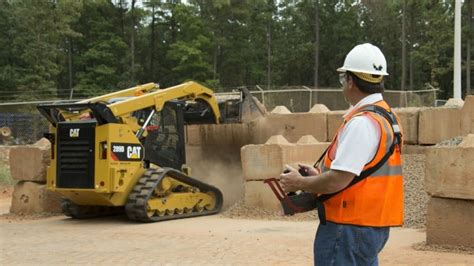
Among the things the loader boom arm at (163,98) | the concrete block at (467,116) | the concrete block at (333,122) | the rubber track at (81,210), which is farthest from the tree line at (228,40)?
the concrete block at (467,116)

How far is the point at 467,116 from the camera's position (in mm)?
12562

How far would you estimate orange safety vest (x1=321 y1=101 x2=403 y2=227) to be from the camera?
11.1 ft

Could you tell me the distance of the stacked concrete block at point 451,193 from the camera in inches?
305

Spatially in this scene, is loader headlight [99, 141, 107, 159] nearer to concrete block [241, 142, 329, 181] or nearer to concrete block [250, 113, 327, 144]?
concrete block [241, 142, 329, 181]

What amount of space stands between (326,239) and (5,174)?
2034 cm

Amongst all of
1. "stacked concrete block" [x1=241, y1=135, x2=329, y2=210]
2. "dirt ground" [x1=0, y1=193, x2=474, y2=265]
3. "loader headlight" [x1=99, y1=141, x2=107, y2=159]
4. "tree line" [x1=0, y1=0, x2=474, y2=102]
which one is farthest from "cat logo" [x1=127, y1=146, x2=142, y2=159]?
"tree line" [x1=0, y1=0, x2=474, y2=102]

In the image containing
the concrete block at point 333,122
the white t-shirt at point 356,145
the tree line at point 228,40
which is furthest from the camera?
the tree line at point 228,40

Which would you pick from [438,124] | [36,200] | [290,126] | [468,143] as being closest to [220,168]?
[290,126]

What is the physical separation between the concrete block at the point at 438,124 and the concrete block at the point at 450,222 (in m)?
5.06

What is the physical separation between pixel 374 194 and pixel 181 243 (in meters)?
6.10

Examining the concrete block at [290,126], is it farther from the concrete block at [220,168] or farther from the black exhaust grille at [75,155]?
the black exhaust grille at [75,155]

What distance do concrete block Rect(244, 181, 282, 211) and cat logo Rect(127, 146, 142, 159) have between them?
2163 mm

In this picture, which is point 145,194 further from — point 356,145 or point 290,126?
point 356,145

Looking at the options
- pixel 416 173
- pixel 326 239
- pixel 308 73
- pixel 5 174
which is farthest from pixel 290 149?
pixel 308 73
